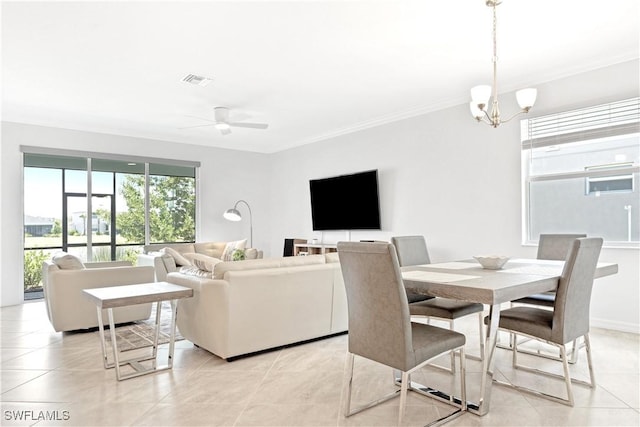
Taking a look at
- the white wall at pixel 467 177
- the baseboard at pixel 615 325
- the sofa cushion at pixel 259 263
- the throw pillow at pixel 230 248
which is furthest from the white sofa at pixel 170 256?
the baseboard at pixel 615 325

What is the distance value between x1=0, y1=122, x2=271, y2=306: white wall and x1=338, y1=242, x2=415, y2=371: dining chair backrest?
18.3 feet

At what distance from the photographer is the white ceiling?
9.79ft

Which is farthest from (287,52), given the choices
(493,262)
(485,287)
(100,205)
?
(100,205)

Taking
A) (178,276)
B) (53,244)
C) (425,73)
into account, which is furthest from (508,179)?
(53,244)

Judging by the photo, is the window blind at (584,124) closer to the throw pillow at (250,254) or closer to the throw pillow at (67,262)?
the throw pillow at (250,254)

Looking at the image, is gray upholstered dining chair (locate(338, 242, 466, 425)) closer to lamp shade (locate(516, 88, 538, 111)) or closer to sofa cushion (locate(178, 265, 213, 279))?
sofa cushion (locate(178, 265, 213, 279))

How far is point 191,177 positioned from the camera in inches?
296

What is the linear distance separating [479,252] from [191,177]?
505cm

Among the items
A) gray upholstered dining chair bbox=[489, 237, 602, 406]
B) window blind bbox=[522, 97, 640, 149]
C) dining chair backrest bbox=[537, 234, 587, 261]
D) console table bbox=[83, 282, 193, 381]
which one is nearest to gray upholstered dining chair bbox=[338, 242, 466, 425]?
gray upholstered dining chair bbox=[489, 237, 602, 406]

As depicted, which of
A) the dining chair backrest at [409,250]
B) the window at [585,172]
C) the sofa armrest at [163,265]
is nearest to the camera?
the dining chair backrest at [409,250]

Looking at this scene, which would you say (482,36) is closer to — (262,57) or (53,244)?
(262,57)

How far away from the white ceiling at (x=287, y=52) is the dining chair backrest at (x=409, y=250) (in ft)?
5.45

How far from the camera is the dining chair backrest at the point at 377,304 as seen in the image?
1.96 meters

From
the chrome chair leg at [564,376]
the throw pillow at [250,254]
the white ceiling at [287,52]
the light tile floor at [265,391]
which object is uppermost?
the white ceiling at [287,52]
